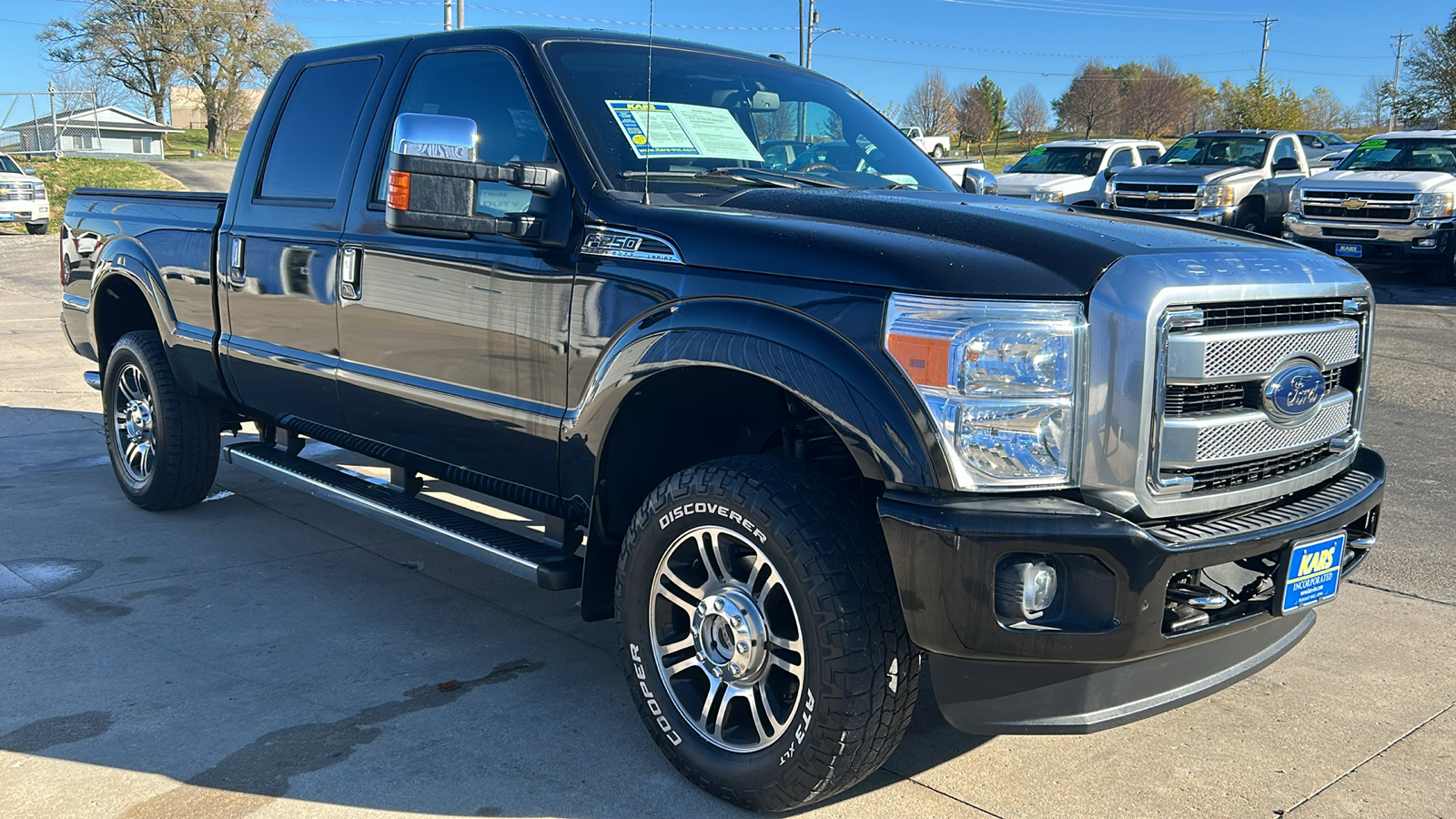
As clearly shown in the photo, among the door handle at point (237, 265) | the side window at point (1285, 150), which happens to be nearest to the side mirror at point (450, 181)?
the door handle at point (237, 265)

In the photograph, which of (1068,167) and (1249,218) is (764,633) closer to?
(1249,218)

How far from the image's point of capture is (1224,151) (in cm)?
1788

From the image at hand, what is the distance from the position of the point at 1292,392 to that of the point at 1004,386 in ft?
2.64

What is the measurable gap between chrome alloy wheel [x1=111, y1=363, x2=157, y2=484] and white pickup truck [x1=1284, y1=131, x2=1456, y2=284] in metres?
13.5

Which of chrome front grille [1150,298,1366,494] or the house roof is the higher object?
the house roof

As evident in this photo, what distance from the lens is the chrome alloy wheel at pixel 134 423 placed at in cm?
557

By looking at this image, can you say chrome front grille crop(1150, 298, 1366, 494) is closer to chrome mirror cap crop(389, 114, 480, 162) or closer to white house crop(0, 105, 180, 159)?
chrome mirror cap crop(389, 114, 480, 162)

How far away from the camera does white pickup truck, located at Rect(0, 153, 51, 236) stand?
984 inches

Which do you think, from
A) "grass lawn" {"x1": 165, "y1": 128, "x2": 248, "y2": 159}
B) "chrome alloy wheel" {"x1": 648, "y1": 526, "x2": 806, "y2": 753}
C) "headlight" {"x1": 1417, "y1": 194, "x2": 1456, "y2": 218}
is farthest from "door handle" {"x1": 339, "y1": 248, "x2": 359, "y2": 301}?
"grass lawn" {"x1": 165, "y1": 128, "x2": 248, "y2": 159}

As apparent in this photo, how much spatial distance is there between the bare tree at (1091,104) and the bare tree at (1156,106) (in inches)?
44.5

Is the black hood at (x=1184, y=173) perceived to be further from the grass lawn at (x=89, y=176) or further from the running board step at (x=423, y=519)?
the grass lawn at (x=89, y=176)

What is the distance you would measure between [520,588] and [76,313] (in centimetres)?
290

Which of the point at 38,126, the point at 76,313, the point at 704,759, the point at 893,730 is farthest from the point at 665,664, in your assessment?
the point at 38,126

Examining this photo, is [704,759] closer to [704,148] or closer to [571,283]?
[571,283]
